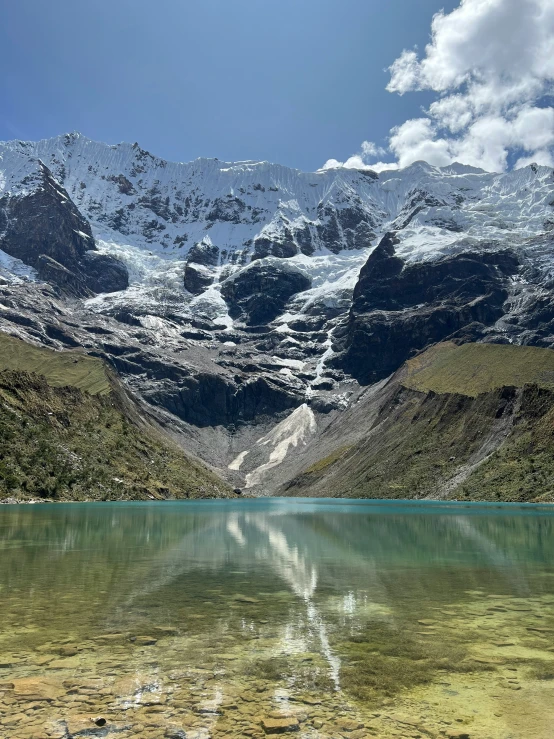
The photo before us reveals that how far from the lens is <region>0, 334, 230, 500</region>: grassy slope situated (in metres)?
125

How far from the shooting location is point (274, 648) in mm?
17141

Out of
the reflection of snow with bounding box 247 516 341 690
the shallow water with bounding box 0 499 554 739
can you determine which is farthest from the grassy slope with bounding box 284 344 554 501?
the shallow water with bounding box 0 499 554 739

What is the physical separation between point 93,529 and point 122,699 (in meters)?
49.9

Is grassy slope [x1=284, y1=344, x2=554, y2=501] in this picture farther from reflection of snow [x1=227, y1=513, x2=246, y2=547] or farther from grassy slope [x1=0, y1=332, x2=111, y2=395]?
grassy slope [x1=0, y1=332, x2=111, y2=395]

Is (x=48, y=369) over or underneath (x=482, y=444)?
over

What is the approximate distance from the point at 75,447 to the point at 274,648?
138m

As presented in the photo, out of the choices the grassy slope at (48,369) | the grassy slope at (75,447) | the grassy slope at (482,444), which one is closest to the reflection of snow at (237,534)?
the grassy slope at (75,447)

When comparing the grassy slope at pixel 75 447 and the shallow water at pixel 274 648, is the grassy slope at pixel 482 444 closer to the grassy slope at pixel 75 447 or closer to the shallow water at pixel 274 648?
the grassy slope at pixel 75 447

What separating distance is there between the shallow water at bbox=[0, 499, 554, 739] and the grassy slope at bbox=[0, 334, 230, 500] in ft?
314

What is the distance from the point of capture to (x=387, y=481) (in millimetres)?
181625

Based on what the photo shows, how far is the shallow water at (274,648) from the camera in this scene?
12.1m

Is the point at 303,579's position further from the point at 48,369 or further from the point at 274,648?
→ the point at 48,369

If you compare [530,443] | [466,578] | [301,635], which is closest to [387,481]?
[530,443]

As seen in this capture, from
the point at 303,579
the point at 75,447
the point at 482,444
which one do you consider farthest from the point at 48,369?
the point at 303,579
